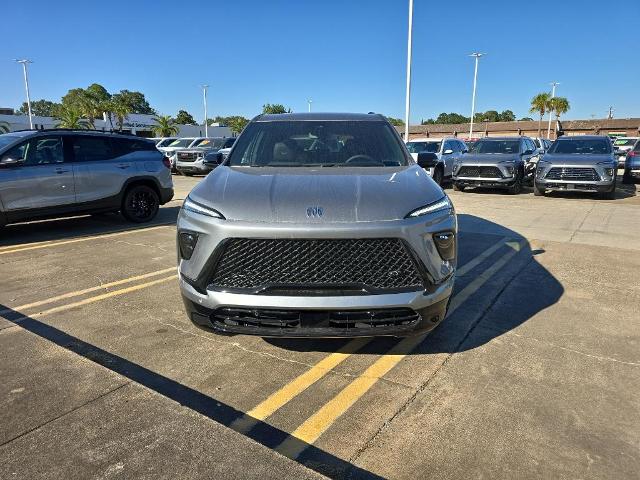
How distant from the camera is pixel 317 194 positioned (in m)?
3.06

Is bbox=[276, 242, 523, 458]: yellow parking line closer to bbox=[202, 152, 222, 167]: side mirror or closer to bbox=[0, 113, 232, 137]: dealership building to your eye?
bbox=[202, 152, 222, 167]: side mirror

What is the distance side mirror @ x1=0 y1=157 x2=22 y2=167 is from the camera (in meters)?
7.04

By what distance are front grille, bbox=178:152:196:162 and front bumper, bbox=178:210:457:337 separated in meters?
18.2

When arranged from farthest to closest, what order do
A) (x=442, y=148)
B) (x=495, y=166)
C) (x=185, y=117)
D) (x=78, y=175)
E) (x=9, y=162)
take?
1. (x=185, y=117)
2. (x=442, y=148)
3. (x=495, y=166)
4. (x=78, y=175)
5. (x=9, y=162)

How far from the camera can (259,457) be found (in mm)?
2230

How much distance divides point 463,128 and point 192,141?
49.5 meters

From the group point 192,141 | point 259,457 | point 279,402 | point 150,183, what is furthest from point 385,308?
point 192,141

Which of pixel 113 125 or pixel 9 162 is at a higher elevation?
pixel 113 125

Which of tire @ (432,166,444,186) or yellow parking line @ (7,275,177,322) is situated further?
tire @ (432,166,444,186)

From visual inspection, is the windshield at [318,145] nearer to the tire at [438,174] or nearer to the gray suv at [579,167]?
the gray suv at [579,167]

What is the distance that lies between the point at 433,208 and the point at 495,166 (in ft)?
39.6

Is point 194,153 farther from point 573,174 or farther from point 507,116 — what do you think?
point 507,116

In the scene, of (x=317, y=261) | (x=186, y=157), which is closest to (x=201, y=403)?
(x=317, y=261)

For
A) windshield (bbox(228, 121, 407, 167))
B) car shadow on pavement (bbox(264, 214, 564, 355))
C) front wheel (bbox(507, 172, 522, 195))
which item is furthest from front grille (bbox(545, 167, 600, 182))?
windshield (bbox(228, 121, 407, 167))
